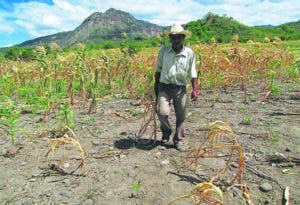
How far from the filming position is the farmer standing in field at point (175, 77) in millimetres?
5289

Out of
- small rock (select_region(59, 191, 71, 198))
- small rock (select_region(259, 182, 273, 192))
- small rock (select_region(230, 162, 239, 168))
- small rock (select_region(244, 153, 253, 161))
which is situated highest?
small rock (select_region(230, 162, 239, 168))

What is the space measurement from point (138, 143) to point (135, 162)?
70 cm

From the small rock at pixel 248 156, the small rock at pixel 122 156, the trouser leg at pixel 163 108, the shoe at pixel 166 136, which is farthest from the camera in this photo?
the shoe at pixel 166 136

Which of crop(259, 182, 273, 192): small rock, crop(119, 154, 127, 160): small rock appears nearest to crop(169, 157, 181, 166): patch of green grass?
crop(119, 154, 127, 160): small rock

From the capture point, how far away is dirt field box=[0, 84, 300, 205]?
425 centimetres

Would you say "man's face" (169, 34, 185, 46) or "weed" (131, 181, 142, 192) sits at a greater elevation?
"man's face" (169, 34, 185, 46)

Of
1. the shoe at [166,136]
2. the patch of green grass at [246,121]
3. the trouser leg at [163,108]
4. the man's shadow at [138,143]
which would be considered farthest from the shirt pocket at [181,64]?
the patch of green grass at [246,121]

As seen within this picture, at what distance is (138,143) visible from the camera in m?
5.64

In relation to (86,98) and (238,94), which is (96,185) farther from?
(238,94)

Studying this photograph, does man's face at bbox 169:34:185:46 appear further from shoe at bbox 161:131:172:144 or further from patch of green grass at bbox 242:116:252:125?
patch of green grass at bbox 242:116:252:125

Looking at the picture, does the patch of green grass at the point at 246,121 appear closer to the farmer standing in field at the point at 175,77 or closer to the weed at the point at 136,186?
the farmer standing in field at the point at 175,77

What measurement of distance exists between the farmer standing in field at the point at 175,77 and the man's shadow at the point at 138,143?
183 mm

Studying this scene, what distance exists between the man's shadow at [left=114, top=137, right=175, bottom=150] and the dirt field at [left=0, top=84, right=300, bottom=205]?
0.01 meters

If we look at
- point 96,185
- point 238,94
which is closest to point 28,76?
point 238,94
